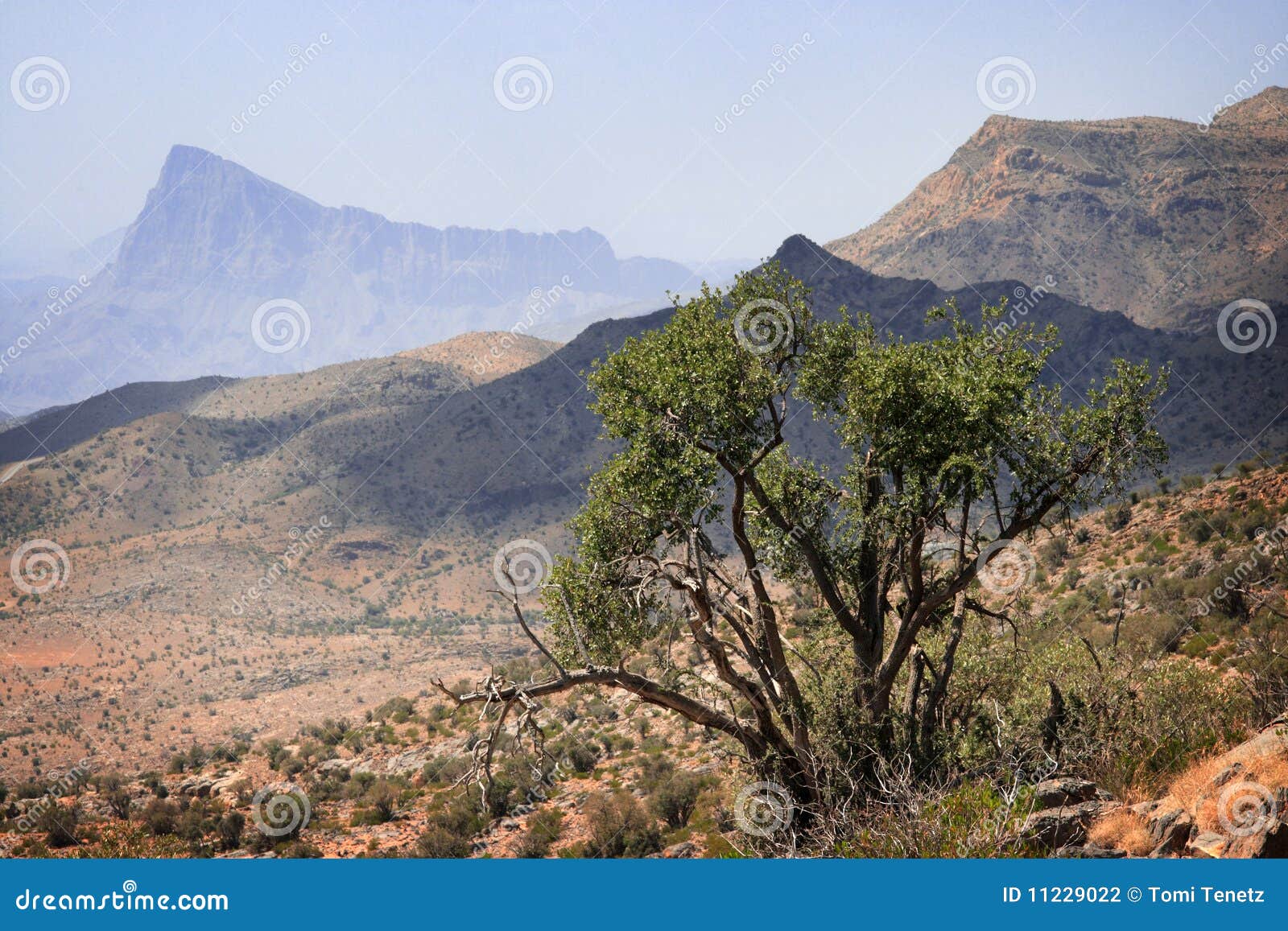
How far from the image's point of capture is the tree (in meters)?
12.4

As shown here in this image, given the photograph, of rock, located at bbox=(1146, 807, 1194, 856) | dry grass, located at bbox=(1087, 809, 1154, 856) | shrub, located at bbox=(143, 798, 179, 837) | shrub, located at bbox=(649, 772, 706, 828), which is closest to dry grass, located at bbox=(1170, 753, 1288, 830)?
rock, located at bbox=(1146, 807, 1194, 856)

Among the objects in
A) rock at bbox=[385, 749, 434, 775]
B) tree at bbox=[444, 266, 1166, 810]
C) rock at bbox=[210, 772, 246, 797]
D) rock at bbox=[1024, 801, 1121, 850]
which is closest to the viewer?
rock at bbox=[1024, 801, 1121, 850]

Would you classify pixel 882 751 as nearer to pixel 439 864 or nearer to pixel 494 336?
pixel 439 864

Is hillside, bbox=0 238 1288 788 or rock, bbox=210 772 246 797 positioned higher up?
hillside, bbox=0 238 1288 788

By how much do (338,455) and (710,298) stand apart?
287 ft

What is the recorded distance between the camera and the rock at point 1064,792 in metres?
10.3

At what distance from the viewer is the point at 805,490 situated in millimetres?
14695

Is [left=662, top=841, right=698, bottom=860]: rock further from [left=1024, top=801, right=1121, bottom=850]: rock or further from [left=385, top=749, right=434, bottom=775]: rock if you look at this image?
[left=385, top=749, right=434, bottom=775]: rock

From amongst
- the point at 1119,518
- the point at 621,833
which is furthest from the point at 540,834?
the point at 1119,518

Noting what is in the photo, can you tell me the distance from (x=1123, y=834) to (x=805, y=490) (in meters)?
6.68

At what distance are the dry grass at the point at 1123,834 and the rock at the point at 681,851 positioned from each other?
8252mm

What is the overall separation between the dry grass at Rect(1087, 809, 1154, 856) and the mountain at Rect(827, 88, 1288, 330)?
104642mm

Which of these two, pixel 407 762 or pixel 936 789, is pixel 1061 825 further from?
pixel 407 762

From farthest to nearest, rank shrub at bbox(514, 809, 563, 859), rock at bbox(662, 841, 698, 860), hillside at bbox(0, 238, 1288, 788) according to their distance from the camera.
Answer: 1. hillside at bbox(0, 238, 1288, 788)
2. shrub at bbox(514, 809, 563, 859)
3. rock at bbox(662, 841, 698, 860)
